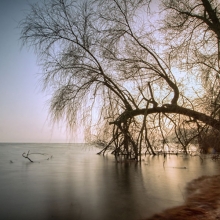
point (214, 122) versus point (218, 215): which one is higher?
point (214, 122)

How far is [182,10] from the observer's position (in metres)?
8.35

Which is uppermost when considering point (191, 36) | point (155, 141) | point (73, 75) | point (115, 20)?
point (115, 20)

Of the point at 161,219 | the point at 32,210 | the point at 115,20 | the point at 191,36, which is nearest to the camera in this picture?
the point at 161,219

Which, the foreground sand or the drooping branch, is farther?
the drooping branch

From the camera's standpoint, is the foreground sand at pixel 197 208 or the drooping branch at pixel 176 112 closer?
the foreground sand at pixel 197 208

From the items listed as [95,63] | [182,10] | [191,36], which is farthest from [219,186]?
[95,63]

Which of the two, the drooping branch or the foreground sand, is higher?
the drooping branch

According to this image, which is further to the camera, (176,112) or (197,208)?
(176,112)

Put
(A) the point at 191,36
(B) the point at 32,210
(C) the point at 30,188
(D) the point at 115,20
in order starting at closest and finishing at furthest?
(B) the point at 32,210 < (C) the point at 30,188 < (A) the point at 191,36 < (D) the point at 115,20

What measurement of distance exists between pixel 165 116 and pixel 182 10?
4770 millimetres

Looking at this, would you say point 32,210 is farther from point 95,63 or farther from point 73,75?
point 95,63

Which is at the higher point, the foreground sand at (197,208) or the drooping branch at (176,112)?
the drooping branch at (176,112)

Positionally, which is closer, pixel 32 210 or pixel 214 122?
pixel 32 210

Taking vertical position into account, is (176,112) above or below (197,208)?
above
